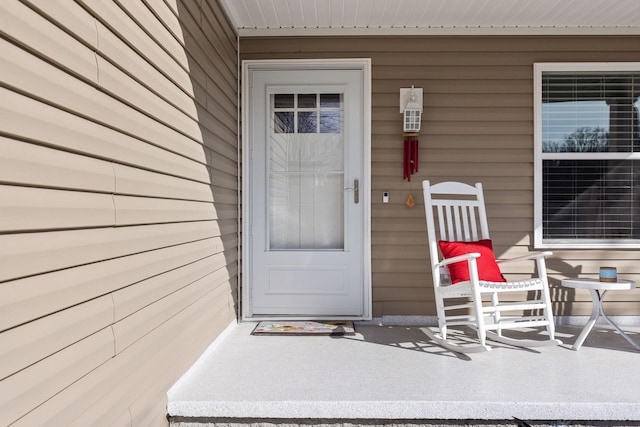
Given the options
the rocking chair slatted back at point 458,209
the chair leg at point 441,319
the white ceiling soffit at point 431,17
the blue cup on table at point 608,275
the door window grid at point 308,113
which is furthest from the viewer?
the door window grid at point 308,113

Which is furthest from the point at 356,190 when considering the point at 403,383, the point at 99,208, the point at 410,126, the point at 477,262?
the point at 99,208

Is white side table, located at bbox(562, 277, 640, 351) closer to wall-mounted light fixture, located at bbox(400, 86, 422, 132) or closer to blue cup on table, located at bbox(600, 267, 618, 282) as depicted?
blue cup on table, located at bbox(600, 267, 618, 282)

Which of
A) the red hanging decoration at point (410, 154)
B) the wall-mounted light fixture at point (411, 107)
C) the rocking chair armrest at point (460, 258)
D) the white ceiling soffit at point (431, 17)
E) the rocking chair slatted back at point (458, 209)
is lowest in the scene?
the rocking chair armrest at point (460, 258)

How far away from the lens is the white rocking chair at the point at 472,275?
309 centimetres

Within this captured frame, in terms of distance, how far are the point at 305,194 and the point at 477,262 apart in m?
1.46

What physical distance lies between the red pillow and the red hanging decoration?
2.23 feet

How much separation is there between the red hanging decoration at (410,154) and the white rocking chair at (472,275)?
0.94ft

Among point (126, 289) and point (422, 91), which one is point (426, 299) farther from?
point (126, 289)

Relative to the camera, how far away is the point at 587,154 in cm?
394

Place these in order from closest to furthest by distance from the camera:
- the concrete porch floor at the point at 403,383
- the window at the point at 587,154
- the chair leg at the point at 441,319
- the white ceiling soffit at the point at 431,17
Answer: the concrete porch floor at the point at 403,383
the chair leg at the point at 441,319
the white ceiling soffit at the point at 431,17
the window at the point at 587,154

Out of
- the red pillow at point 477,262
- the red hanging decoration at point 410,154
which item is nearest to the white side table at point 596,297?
the red pillow at point 477,262

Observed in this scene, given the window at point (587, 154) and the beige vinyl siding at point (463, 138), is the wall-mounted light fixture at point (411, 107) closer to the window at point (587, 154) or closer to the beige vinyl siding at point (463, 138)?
the beige vinyl siding at point (463, 138)

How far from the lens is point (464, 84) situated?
3979 millimetres

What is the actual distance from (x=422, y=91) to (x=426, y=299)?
1655 millimetres
